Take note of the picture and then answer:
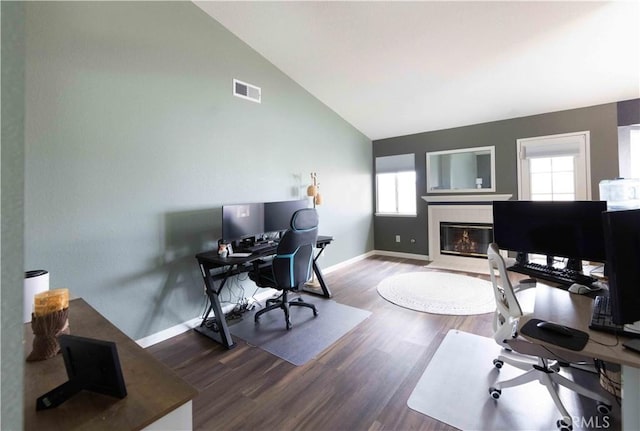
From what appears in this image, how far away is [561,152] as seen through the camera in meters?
4.11

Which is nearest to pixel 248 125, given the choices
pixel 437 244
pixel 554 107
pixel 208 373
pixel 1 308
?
pixel 208 373

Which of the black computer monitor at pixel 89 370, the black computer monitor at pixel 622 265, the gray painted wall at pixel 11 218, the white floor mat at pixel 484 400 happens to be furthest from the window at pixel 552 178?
the gray painted wall at pixel 11 218

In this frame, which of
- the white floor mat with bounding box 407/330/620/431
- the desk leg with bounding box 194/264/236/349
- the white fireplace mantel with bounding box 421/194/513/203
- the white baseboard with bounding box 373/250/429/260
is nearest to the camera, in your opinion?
the white floor mat with bounding box 407/330/620/431

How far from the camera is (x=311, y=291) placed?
3.82m

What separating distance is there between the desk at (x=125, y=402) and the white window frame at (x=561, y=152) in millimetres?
5294

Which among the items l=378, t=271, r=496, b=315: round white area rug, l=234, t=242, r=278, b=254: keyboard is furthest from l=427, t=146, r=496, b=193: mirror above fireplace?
l=234, t=242, r=278, b=254: keyboard

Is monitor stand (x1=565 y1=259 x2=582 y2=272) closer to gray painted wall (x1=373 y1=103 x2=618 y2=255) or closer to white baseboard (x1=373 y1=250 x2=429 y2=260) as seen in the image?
gray painted wall (x1=373 y1=103 x2=618 y2=255)

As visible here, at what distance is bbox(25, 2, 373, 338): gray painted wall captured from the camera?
1923mm

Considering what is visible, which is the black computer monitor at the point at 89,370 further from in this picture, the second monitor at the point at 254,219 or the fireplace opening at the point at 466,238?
the fireplace opening at the point at 466,238

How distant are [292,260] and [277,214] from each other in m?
0.93

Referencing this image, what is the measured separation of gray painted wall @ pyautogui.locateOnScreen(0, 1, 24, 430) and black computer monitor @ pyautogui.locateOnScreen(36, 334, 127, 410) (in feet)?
1.35

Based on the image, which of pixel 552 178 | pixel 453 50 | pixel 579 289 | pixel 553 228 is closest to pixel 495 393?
pixel 579 289

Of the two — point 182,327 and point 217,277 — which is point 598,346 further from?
Answer: point 182,327

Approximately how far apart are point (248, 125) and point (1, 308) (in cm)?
322
